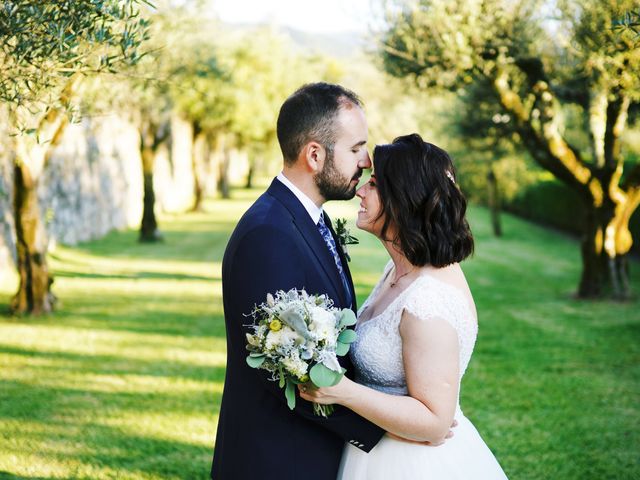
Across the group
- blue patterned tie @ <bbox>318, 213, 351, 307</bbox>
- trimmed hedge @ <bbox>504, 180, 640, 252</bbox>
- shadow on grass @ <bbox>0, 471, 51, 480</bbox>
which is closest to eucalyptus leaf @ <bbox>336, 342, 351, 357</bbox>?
blue patterned tie @ <bbox>318, 213, 351, 307</bbox>

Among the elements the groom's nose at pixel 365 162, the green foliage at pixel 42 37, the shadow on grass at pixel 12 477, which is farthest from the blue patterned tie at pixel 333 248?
the shadow on grass at pixel 12 477

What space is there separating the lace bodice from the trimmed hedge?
19.9m

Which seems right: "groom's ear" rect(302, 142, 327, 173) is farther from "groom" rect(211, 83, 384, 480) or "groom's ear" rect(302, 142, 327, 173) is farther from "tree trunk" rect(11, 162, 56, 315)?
"tree trunk" rect(11, 162, 56, 315)

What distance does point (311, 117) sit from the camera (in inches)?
125

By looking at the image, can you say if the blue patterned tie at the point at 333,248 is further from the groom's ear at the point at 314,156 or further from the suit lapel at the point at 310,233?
the groom's ear at the point at 314,156

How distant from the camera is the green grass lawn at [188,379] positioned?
19.8 ft

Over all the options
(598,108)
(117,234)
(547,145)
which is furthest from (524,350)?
(117,234)

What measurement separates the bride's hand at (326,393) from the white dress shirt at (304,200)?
878 mm

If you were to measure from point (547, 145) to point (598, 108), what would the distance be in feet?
3.85

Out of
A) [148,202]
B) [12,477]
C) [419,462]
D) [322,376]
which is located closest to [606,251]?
[12,477]

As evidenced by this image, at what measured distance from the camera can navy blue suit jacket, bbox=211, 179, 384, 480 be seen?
276 cm

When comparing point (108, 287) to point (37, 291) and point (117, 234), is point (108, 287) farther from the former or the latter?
point (117, 234)

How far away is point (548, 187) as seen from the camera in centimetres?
2722

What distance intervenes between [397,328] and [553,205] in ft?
83.9
